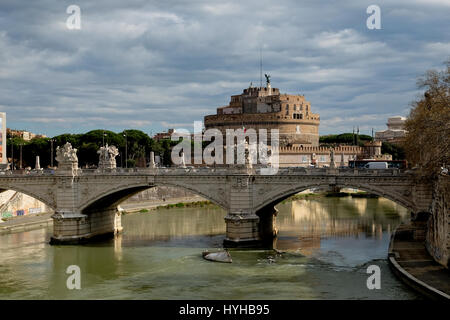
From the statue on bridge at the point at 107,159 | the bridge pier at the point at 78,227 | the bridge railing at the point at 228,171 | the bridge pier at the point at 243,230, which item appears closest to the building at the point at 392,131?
the statue on bridge at the point at 107,159

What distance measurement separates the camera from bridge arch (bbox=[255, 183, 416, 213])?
3338cm

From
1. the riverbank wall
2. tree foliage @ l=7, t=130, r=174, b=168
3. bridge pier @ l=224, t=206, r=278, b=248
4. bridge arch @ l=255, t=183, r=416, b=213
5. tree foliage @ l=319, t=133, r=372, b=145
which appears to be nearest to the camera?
the riverbank wall

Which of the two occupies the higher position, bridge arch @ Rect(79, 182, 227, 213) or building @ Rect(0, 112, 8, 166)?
building @ Rect(0, 112, 8, 166)

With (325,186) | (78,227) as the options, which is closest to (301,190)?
(325,186)

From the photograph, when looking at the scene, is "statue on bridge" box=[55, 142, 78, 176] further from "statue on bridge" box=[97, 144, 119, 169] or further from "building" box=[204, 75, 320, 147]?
"building" box=[204, 75, 320, 147]

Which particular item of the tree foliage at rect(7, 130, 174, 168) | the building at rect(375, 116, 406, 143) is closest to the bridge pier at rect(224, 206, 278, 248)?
the tree foliage at rect(7, 130, 174, 168)

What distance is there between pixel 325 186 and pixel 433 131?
31.2 feet

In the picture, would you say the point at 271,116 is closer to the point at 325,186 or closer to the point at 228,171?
the point at 228,171

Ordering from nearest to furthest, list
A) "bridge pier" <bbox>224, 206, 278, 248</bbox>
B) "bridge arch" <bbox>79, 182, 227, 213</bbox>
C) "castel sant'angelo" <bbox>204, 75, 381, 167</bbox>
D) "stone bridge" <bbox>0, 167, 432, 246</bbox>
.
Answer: "stone bridge" <bbox>0, 167, 432, 246</bbox> < "bridge pier" <bbox>224, 206, 278, 248</bbox> < "bridge arch" <bbox>79, 182, 227, 213</bbox> < "castel sant'angelo" <bbox>204, 75, 381, 167</bbox>

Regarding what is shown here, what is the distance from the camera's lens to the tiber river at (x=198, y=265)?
26.8 meters

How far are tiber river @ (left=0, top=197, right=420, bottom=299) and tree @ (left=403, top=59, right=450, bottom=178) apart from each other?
6.11 metres

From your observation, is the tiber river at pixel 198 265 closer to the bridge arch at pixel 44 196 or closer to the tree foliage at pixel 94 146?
the bridge arch at pixel 44 196
